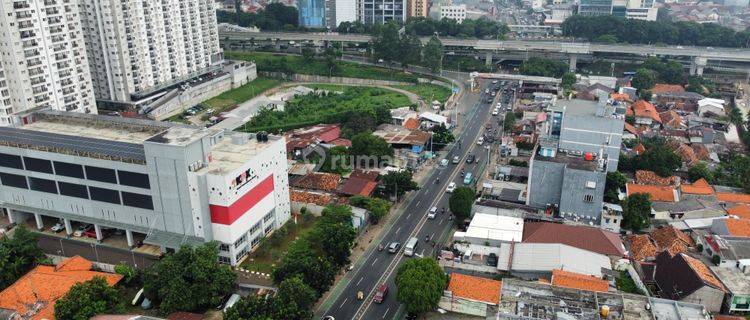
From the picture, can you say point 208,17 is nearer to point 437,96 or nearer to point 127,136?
point 437,96

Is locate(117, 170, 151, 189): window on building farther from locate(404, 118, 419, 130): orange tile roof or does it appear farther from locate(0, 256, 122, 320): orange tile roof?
locate(404, 118, 419, 130): orange tile roof

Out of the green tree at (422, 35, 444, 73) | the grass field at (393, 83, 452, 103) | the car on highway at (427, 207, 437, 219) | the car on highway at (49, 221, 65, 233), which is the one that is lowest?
the car on highway at (427, 207, 437, 219)

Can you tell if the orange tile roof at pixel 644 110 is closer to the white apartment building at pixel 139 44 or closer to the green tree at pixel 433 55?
the green tree at pixel 433 55

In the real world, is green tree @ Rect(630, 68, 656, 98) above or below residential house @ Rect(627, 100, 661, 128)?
above

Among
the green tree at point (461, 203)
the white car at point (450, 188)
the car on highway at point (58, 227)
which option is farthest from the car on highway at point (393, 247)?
the car on highway at point (58, 227)

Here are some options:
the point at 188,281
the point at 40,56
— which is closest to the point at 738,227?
the point at 188,281

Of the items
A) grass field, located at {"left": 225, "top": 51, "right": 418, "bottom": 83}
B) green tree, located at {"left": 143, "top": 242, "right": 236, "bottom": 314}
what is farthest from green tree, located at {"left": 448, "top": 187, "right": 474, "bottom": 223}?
grass field, located at {"left": 225, "top": 51, "right": 418, "bottom": 83}

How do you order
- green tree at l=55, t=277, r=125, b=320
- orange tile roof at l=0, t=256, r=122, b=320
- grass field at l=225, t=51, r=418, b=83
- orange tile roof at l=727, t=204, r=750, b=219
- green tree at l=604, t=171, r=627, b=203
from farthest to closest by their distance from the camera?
grass field at l=225, t=51, r=418, b=83, green tree at l=604, t=171, r=627, b=203, orange tile roof at l=727, t=204, r=750, b=219, orange tile roof at l=0, t=256, r=122, b=320, green tree at l=55, t=277, r=125, b=320

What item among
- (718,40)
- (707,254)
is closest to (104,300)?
(707,254)
